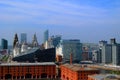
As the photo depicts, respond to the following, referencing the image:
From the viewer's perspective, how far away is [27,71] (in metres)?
93.8

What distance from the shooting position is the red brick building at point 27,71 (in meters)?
92.4

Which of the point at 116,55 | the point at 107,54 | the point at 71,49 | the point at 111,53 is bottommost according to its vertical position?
the point at 116,55

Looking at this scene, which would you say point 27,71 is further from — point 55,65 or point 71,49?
point 71,49

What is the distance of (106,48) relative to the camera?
526 ft

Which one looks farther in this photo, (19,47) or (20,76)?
(19,47)

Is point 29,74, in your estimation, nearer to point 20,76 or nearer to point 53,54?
point 20,76

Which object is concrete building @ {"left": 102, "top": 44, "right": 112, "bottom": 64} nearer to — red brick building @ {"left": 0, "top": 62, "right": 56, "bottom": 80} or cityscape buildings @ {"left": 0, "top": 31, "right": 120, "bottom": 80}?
cityscape buildings @ {"left": 0, "top": 31, "right": 120, "bottom": 80}

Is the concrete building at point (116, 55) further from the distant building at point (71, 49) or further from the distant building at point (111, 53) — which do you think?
the distant building at point (71, 49)

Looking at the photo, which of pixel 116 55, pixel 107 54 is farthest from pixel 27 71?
pixel 107 54

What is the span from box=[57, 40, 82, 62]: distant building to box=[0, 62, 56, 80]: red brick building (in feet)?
186

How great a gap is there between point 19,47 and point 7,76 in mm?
71064

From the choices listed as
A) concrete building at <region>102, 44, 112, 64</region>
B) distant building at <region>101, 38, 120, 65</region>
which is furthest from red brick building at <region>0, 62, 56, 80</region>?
concrete building at <region>102, 44, 112, 64</region>

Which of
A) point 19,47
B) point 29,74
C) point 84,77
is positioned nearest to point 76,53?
point 19,47

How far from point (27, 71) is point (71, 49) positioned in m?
62.1
